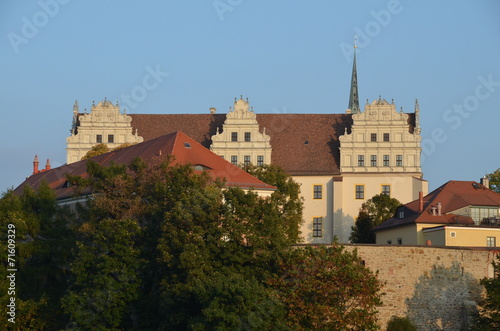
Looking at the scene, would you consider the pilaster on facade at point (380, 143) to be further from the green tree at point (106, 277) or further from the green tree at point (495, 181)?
the green tree at point (106, 277)

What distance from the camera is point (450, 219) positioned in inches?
2048

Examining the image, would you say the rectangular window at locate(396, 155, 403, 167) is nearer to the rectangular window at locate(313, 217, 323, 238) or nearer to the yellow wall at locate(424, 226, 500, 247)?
the rectangular window at locate(313, 217, 323, 238)

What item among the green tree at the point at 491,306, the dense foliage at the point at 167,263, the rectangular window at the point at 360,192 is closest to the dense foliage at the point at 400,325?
the dense foliage at the point at 167,263

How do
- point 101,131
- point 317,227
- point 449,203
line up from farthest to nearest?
point 101,131 → point 317,227 → point 449,203

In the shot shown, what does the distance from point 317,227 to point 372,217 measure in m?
7.99

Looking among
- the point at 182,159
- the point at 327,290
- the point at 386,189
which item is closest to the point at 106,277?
the point at 327,290

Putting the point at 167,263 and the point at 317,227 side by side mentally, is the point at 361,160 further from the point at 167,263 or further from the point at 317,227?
the point at 167,263

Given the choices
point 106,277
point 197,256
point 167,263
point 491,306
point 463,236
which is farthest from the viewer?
point 463,236

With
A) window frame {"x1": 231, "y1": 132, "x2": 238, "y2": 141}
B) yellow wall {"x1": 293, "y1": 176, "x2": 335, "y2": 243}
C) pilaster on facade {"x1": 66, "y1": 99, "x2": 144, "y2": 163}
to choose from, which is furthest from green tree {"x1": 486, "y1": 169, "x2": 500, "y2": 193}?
pilaster on facade {"x1": 66, "y1": 99, "x2": 144, "y2": 163}

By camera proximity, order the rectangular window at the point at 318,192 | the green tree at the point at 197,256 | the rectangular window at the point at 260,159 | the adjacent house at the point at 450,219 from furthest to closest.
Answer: the rectangular window at the point at 260,159 < the rectangular window at the point at 318,192 < the adjacent house at the point at 450,219 < the green tree at the point at 197,256

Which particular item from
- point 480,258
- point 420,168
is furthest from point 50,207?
point 420,168

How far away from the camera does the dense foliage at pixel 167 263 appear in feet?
115

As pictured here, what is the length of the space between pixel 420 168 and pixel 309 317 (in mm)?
36412

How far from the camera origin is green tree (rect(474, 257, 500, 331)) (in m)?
36.0
